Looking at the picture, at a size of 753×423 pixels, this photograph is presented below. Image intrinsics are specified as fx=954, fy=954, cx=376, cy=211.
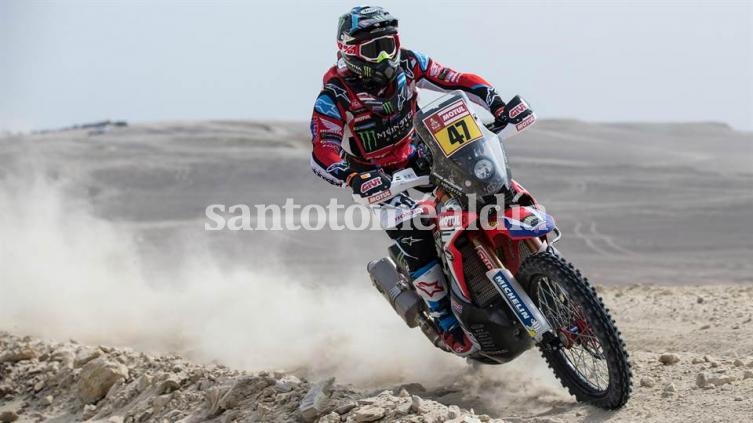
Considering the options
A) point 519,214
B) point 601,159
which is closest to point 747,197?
point 601,159

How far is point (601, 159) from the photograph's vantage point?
39438 millimetres

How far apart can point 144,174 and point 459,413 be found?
97.3ft

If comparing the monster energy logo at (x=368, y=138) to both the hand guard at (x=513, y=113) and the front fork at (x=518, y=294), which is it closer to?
the hand guard at (x=513, y=113)

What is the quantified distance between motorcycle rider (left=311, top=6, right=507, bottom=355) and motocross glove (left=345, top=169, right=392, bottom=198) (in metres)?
0.20

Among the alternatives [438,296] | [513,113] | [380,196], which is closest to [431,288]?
[438,296]

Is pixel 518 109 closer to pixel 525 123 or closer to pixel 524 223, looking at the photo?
pixel 525 123

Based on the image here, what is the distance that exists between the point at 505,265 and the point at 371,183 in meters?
1.01

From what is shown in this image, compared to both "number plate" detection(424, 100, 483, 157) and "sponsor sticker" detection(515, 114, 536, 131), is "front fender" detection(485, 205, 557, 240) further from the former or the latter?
"sponsor sticker" detection(515, 114, 536, 131)

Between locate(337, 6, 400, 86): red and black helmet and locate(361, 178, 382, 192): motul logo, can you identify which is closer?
locate(361, 178, 382, 192): motul logo

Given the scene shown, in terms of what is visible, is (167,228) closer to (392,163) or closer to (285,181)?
(285,181)

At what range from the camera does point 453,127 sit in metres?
5.95

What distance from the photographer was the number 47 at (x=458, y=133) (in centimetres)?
591

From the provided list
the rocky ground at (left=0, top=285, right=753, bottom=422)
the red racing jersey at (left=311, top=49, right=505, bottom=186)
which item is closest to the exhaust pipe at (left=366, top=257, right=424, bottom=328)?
the rocky ground at (left=0, top=285, right=753, bottom=422)

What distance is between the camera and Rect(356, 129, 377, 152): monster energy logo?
23.4 ft
